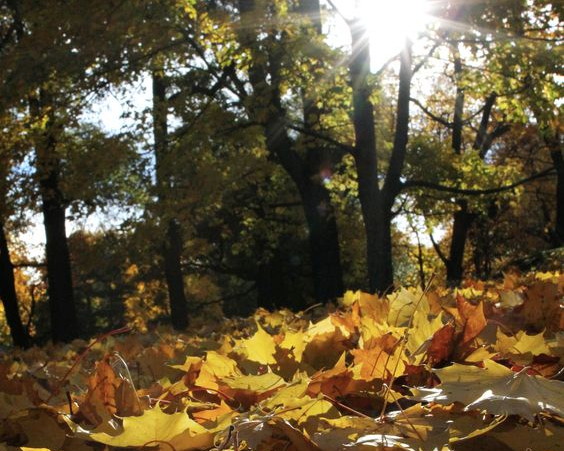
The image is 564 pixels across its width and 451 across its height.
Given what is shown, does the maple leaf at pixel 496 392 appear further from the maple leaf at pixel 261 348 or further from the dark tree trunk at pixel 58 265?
the dark tree trunk at pixel 58 265

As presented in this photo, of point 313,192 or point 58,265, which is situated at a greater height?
point 313,192

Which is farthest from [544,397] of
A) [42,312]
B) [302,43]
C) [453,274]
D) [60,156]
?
[42,312]

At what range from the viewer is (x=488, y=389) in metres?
0.91

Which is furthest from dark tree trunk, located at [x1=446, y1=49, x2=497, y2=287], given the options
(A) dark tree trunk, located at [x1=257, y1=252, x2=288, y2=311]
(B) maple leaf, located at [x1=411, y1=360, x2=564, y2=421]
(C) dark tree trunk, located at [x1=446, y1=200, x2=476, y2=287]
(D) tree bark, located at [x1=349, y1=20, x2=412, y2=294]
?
(B) maple leaf, located at [x1=411, y1=360, x2=564, y2=421]

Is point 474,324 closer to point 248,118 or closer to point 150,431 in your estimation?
point 150,431

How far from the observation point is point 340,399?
118 cm

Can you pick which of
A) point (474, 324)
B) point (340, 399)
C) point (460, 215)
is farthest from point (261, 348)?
point (460, 215)

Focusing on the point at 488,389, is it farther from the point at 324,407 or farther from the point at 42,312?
the point at 42,312

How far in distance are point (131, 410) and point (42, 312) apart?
3500 cm

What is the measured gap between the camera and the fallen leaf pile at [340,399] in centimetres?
85

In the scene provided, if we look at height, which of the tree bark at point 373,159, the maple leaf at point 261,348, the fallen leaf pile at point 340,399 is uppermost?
the tree bark at point 373,159

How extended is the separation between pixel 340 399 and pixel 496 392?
1.16 ft

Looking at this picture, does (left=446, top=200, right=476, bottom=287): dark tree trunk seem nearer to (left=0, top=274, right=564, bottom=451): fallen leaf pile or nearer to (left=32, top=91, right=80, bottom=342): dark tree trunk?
(left=32, top=91, right=80, bottom=342): dark tree trunk

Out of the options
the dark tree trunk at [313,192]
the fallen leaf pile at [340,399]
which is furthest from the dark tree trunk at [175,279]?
the fallen leaf pile at [340,399]
